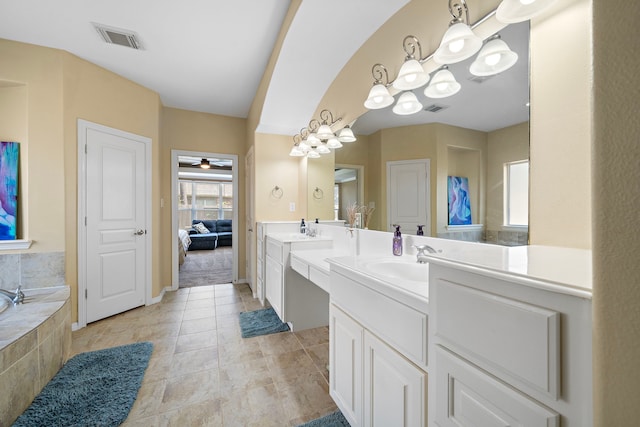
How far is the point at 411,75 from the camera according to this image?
141cm

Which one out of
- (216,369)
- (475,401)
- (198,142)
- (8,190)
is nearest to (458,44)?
(475,401)

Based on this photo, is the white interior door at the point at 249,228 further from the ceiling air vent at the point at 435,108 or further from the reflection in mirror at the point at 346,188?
the ceiling air vent at the point at 435,108

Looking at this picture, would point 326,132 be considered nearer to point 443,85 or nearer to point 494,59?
point 443,85

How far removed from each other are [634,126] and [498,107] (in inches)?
38.2

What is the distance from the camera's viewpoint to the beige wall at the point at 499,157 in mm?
1129

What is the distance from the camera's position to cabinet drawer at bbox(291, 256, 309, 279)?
2.09m

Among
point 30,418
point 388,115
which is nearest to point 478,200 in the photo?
point 388,115

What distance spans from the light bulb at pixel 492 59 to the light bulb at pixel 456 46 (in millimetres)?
138

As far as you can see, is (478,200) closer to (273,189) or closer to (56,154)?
(273,189)

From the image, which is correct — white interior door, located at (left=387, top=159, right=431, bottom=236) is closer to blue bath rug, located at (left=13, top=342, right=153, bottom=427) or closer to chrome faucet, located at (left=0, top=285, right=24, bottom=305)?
blue bath rug, located at (left=13, top=342, right=153, bottom=427)

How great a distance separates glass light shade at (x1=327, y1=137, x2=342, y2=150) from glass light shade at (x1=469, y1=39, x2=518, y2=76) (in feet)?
4.27

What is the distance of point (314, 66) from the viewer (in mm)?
2363

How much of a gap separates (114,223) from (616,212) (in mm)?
3745

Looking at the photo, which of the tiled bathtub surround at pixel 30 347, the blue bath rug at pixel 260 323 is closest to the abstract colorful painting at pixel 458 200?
the blue bath rug at pixel 260 323
